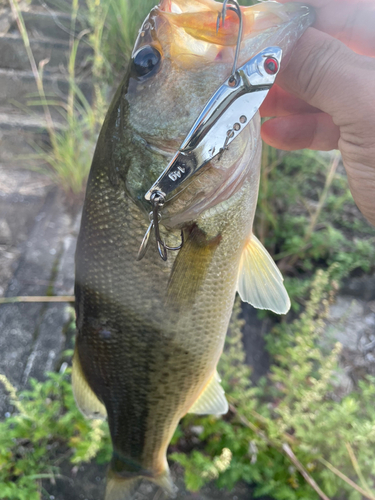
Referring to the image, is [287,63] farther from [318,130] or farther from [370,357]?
[370,357]

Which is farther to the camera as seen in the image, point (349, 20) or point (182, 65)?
point (349, 20)

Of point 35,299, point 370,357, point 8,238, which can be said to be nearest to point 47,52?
point 8,238

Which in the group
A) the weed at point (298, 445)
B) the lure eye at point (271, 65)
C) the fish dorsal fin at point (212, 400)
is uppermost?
the lure eye at point (271, 65)

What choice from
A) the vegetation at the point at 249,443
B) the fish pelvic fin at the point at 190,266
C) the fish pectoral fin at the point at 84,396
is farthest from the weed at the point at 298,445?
the fish pelvic fin at the point at 190,266

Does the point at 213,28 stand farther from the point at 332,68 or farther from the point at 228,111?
the point at 332,68

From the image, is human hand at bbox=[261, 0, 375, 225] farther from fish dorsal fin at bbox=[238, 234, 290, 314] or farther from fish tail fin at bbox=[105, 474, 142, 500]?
fish tail fin at bbox=[105, 474, 142, 500]

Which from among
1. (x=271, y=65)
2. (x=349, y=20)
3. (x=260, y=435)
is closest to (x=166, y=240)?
(x=271, y=65)

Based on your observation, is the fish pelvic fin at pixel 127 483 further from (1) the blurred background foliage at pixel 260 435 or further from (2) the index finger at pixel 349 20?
(2) the index finger at pixel 349 20

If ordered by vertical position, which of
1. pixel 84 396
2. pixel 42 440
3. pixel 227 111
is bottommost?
pixel 42 440
